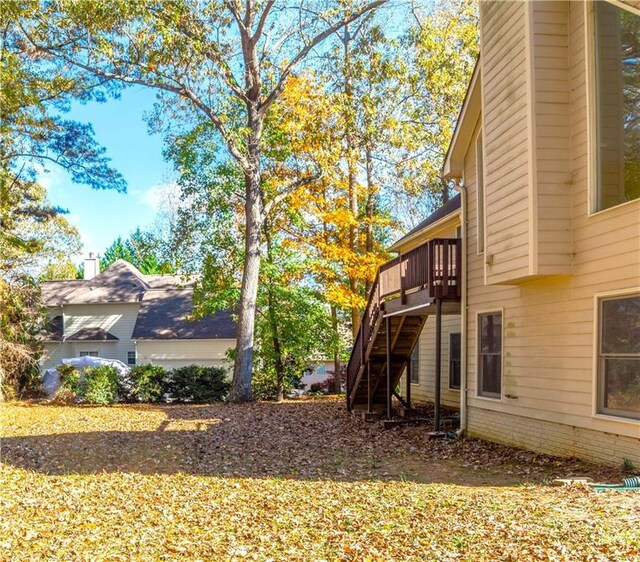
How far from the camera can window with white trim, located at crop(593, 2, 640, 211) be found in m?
7.70

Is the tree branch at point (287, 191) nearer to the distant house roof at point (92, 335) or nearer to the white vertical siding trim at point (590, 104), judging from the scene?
the white vertical siding trim at point (590, 104)

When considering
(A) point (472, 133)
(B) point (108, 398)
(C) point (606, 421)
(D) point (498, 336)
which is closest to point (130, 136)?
(B) point (108, 398)

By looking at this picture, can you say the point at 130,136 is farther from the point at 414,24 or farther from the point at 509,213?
the point at 509,213

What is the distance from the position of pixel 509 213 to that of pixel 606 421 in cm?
327

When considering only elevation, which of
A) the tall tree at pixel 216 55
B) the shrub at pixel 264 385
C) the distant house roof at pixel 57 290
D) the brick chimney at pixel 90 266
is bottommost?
the shrub at pixel 264 385

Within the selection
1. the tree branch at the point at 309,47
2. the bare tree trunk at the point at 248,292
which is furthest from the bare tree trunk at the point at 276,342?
the tree branch at the point at 309,47

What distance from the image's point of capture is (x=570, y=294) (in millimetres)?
8633

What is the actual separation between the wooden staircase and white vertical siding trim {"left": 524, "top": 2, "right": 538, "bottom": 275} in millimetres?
3275

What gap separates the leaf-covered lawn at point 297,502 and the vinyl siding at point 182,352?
19841mm

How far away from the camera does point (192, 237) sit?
899 inches

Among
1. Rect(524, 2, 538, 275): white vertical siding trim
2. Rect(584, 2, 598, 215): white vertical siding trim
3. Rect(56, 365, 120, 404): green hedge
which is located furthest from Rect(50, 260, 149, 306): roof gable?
Rect(584, 2, 598, 215): white vertical siding trim

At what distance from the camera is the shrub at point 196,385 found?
21.1 m

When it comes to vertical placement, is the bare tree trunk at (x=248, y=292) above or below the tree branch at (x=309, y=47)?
below

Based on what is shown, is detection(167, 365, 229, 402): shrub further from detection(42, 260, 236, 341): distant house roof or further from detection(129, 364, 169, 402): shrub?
detection(42, 260, 236, 341): distant house roof
